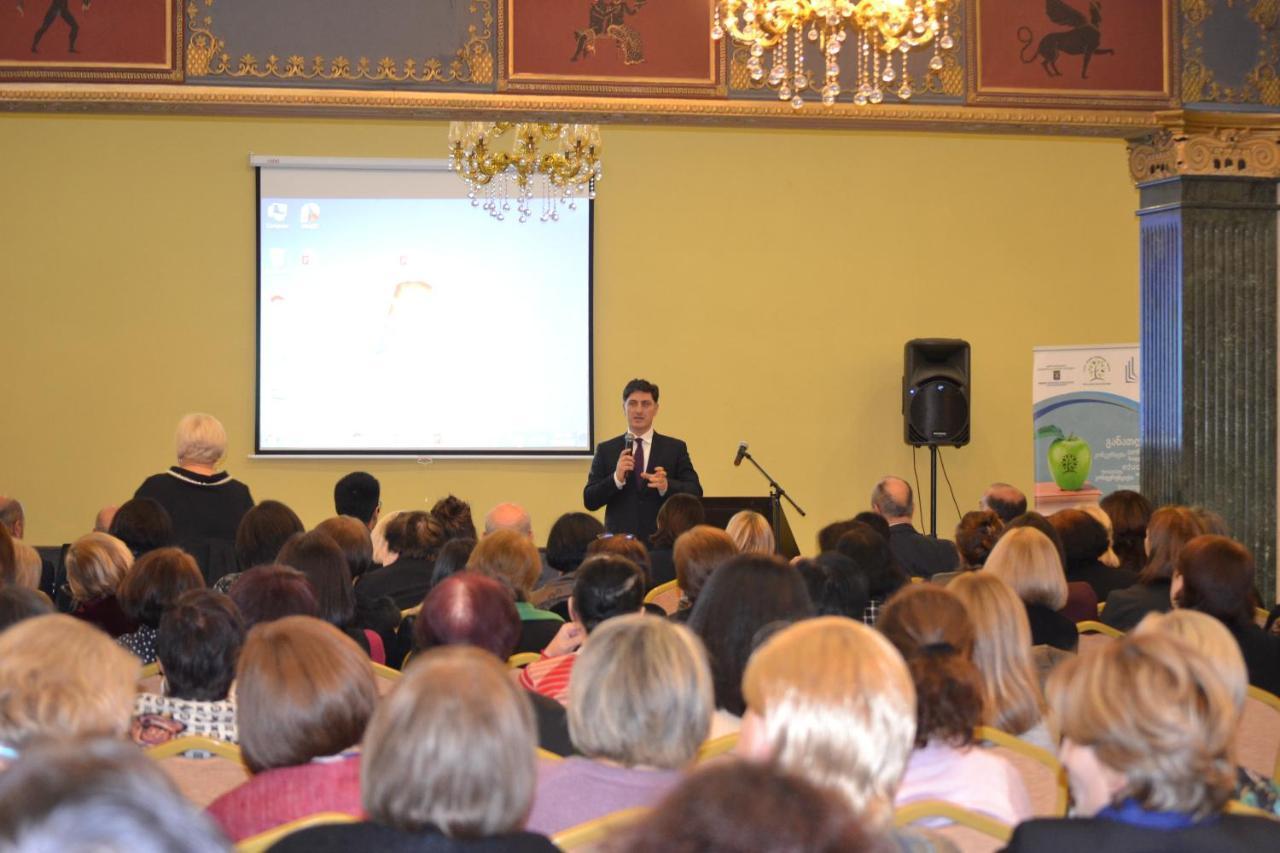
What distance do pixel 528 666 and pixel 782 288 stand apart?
6531 millimetres

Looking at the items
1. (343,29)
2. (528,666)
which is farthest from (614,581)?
(343,29)

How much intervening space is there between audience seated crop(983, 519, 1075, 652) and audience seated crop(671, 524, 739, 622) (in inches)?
30.6

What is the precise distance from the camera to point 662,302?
9.52 meters

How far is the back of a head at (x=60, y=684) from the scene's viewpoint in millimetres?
2150

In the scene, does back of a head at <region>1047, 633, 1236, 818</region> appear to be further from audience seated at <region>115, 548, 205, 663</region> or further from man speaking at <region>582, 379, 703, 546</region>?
man speaking at <region>582, 379, 703, 546</region>

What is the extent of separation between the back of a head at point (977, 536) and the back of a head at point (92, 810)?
4491 mm

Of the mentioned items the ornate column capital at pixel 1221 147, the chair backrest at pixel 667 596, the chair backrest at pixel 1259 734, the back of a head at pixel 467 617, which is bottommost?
the chair backrest at pixel 1259 734

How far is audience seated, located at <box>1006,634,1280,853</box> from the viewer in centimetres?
185

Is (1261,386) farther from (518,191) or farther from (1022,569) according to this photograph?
(518,191)

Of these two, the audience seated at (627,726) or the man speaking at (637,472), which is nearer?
the audience seated at (627,726)

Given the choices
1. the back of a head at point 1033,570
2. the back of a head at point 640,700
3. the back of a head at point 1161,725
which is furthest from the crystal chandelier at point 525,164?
the back of a head at point 1161,725

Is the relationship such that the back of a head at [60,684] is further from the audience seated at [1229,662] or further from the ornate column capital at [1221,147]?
the ornate column capital at [1221,147]

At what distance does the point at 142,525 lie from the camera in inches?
185

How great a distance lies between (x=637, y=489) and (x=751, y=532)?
175 cm
